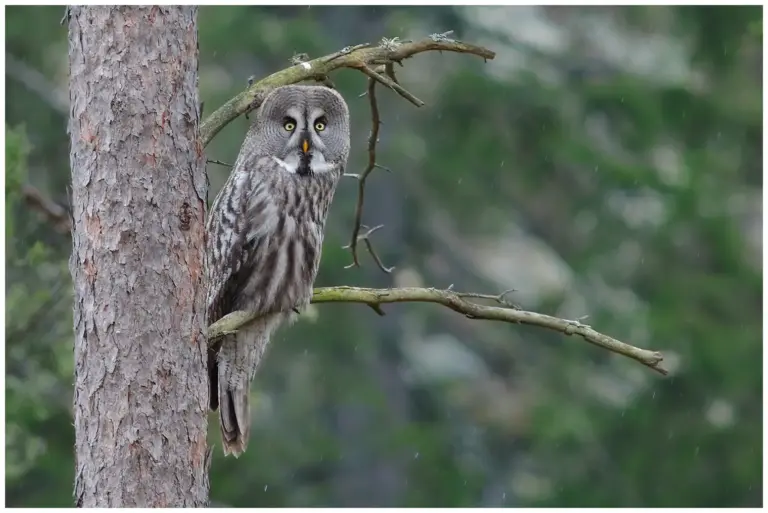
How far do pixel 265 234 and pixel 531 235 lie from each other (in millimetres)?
7297

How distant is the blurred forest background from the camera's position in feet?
31.2

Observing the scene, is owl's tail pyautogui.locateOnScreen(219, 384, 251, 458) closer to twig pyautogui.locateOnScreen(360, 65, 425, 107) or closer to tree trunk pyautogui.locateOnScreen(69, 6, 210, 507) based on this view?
tree trunk pyautogui.locateOnScreen(69, 6, 210, 507)

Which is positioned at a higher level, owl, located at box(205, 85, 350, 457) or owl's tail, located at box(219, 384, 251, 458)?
owl, located at box(205, 85, 350, 457)

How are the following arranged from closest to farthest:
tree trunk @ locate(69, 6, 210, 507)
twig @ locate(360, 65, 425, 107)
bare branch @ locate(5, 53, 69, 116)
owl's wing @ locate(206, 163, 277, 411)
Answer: tree trunk @ locate(69, 6, 210, 507) → twig @ locate(360, 65, 425, 107) → owl's wing @ locate(206, 163, 277, 411) → bare branch @ locate(5, 53, 69, 116)

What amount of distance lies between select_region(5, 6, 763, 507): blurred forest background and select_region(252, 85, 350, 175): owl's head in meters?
4.30

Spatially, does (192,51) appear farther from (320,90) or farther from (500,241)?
(500,241)

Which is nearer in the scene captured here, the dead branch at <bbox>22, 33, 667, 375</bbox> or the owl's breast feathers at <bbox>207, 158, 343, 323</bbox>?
the dead branch at <bbox>22, 33, 667, 375</bbox>

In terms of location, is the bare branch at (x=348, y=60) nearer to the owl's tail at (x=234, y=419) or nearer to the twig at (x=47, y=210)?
the owl's tail at (x=234, y=419)

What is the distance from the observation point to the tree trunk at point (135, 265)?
3.02m

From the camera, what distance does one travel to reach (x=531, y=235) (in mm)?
11375

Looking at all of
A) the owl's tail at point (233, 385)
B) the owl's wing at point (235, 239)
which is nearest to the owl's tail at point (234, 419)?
the owl's tail at point (233, 385)

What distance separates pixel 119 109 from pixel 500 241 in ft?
31.7

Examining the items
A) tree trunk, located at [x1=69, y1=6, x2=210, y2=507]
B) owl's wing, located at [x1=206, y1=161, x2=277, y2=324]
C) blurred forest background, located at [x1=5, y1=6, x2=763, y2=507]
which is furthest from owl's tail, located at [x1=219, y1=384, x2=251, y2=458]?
blurred forest background, located at [x1=5, y1=6, x2=763, y2=507]

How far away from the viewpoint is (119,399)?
301 centimetres
